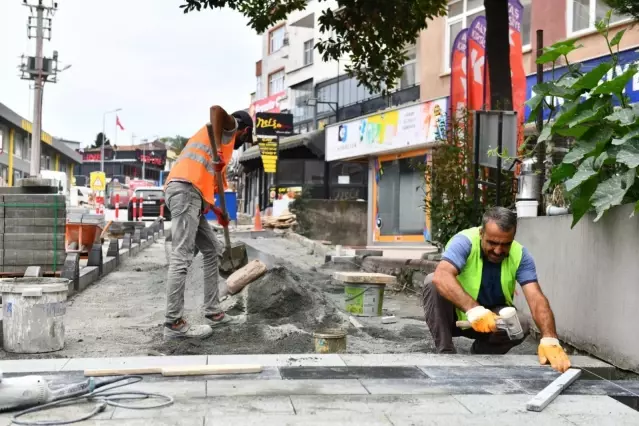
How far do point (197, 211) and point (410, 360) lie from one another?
2.35m

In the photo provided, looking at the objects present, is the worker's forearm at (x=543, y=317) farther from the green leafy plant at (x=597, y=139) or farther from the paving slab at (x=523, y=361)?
the green leafy plant at (x=597, y=139)

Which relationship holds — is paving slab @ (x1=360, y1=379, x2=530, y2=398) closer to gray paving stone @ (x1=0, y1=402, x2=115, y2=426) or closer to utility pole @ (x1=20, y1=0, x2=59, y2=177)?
gray paving stone @ (x1=0, y1=402, x2=115, y2=426)

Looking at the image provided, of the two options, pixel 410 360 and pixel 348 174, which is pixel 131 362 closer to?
pixel 410 360

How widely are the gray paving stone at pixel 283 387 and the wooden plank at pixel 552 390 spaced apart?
83 cm

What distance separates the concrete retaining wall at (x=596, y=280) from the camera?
14.2 feet

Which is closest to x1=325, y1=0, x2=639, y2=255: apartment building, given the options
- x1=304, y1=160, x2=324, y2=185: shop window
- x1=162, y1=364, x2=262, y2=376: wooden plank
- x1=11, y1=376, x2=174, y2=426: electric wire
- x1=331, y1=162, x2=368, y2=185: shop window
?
x1=331, y1=162, x2=368, y2=185: shop window

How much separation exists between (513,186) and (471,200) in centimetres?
55

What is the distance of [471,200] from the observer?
28.2ft

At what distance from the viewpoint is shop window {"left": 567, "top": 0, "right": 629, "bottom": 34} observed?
1327 centimetres

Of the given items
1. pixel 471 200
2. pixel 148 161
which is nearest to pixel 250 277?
pixel 471 200

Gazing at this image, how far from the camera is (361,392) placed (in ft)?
12.1

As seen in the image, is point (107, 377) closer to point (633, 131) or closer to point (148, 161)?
point (633, 131)

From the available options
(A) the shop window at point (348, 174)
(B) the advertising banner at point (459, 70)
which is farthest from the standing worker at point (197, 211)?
(A) the shop window at point (348, 174)

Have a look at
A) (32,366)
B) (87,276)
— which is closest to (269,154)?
(87,276)
